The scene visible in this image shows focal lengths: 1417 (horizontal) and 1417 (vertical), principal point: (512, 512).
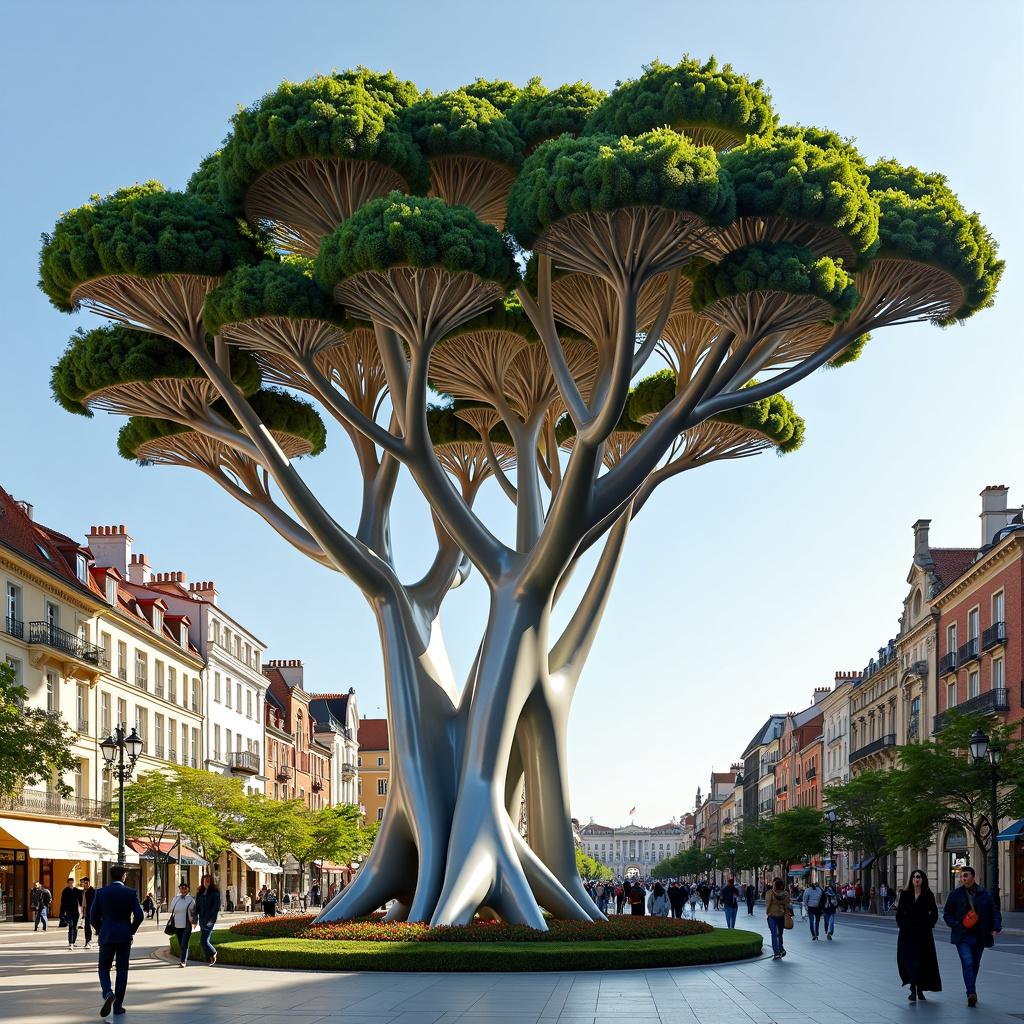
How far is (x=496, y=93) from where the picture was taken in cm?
2556

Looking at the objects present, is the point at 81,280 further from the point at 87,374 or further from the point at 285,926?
the point at 285,926

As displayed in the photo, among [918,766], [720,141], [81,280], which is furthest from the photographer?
[918,766]

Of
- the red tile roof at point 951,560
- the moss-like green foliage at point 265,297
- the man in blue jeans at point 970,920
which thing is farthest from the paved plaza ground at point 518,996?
the red tile roof at point 951,560

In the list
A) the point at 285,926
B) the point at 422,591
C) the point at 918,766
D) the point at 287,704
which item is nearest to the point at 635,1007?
the point at 285,926

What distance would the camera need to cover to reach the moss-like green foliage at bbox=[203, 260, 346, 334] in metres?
21.9

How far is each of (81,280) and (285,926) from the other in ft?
36.0

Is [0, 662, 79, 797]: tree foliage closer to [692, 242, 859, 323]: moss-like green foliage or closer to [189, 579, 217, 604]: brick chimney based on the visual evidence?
[692, 242, 859, 323]: moss-like green foliage

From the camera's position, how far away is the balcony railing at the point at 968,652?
5600cm

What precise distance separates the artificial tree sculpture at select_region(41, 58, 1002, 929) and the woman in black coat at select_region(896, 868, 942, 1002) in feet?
24.1

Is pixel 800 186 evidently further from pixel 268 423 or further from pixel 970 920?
pixel 268 423

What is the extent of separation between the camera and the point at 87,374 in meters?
25.2

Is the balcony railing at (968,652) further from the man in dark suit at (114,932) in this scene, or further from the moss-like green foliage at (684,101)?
the man in dark suit at (114,932)

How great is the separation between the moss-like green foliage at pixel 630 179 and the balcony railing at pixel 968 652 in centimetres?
3916

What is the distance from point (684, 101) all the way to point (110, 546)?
4437cm
